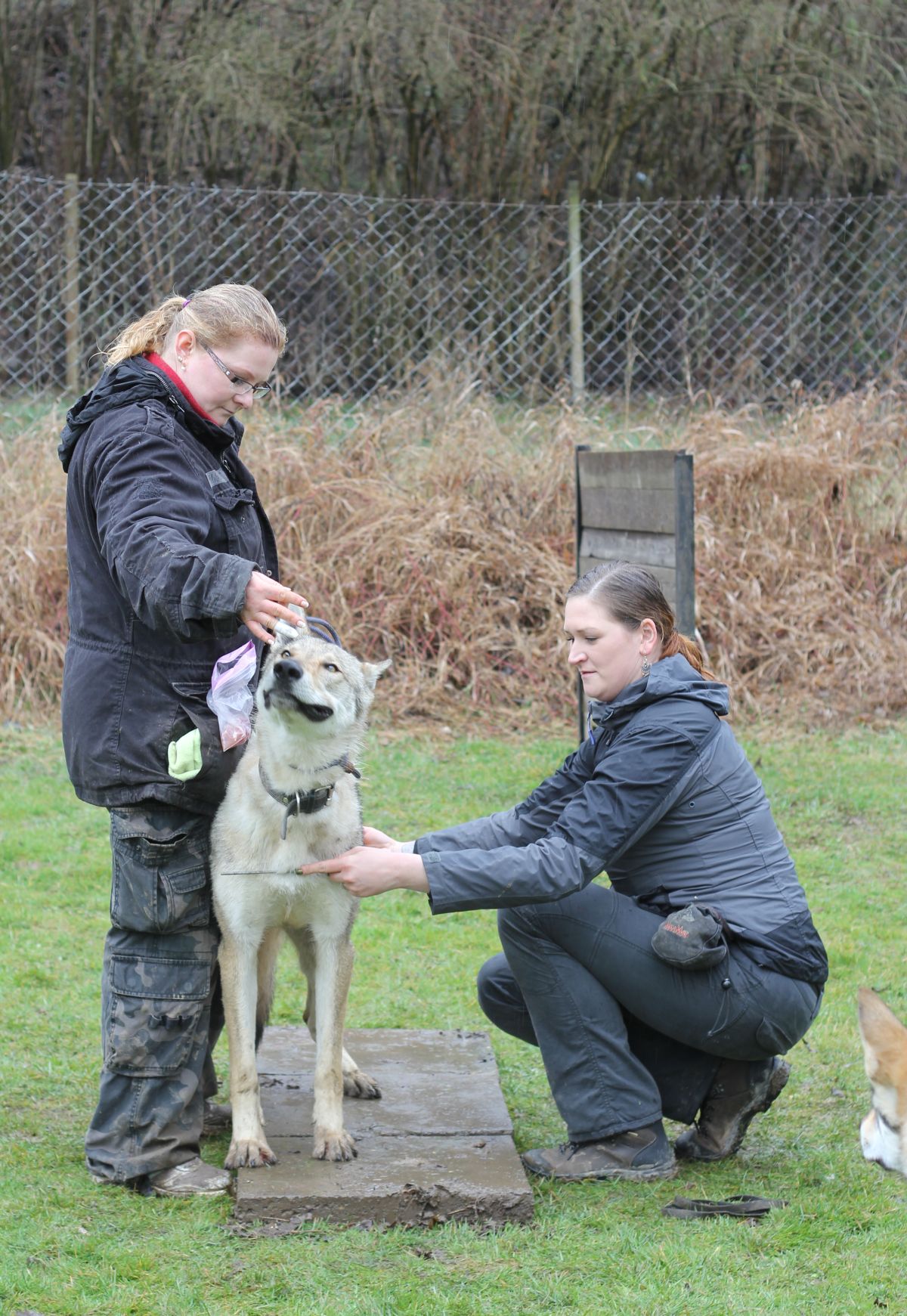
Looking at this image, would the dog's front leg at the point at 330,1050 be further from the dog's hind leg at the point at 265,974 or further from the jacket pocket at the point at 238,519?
the jacket pocket at the point at 238,519

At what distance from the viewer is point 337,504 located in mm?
8641

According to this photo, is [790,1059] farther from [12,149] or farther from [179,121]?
[12,149]

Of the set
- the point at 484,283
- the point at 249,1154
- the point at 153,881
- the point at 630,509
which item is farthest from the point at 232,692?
the point at 484,283

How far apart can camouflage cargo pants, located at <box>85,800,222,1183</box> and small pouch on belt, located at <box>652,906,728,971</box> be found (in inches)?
46.1

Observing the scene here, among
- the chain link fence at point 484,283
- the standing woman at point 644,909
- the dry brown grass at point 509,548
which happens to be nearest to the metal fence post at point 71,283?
the chain link fence at point 484,283

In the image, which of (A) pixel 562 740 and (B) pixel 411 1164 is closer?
(B) pixel 411 1164

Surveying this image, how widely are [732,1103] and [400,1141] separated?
0.89m

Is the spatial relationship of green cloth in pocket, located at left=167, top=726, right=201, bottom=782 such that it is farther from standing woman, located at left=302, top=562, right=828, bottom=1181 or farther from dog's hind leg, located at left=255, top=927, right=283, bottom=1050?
dog's hind leg, located at left=255, top=927, right=283, bottom=1050

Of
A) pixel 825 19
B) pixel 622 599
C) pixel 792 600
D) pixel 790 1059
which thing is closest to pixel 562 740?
pixel 792 600

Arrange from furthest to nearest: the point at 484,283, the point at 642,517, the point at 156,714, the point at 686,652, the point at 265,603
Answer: the point at 484,283 → the point at 642,517 → the point at 686,652 → the point at 156,714 → the point at 265,603

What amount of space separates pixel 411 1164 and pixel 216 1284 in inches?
25.7

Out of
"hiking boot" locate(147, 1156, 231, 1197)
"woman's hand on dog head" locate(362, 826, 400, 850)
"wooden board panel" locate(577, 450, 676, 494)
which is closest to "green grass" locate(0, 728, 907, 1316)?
"hiking boot" locate(147, 1156, 231, 1197)

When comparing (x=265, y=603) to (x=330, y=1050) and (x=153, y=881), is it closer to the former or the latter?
(x=153, y=881)

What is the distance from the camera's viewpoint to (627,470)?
6.20 metres
